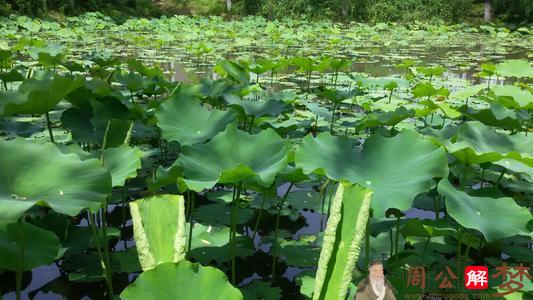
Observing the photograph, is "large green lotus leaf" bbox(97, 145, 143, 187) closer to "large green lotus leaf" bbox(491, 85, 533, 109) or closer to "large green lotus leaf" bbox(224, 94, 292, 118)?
"large green lotus leaf" bbox(224, 94, 292, 118)

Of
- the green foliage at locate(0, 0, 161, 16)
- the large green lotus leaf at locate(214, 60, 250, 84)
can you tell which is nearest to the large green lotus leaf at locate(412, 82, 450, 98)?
the large green lotus leaf at locate(214, 60, 250, 84)

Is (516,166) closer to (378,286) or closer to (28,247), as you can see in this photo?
(378,286)

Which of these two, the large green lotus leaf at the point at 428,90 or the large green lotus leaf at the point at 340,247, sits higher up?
the large green lotus leaf at the point at 340,247

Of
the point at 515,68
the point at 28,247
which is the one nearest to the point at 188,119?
the point at 28,247

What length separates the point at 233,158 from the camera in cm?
152

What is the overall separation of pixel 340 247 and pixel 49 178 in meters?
0.66

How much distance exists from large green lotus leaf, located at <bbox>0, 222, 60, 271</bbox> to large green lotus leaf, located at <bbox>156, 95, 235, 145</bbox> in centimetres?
62

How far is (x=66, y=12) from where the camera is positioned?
49.7ft

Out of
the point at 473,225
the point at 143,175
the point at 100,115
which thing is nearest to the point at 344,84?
the point at 143,175

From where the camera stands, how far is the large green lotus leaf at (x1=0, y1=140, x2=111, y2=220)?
106cm

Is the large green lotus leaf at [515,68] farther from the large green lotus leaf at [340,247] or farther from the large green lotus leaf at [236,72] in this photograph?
the large green lotus leaf at [340,247]

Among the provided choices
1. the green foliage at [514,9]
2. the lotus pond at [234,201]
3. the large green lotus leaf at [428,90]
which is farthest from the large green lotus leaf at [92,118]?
the green foliage at [514,9]

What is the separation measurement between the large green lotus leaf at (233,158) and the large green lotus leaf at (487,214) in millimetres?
462

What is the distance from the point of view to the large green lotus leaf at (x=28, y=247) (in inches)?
53.0
